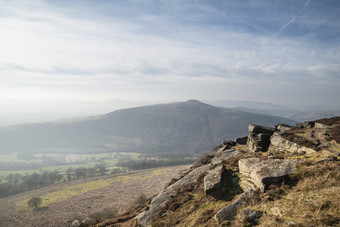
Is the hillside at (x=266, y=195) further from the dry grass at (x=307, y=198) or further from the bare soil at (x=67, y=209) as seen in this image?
the bare soil at (x=67, y=209)

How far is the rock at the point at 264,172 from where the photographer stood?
1248 cm

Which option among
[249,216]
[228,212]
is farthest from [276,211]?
[228,212]

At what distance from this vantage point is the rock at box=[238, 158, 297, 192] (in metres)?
12.5

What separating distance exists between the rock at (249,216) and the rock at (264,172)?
2.51 meters

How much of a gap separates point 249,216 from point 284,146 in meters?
14.3

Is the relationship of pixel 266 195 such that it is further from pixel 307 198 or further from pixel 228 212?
pixel 228 212

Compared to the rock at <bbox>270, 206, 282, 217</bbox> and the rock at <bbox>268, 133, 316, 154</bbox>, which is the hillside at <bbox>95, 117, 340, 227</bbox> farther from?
the rock at <bbox>268, 133, 316, 154</bbox>

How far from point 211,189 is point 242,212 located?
179 inches

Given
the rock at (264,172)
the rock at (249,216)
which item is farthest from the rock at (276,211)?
the rock at (264,172)

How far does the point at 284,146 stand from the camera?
67.3 feet

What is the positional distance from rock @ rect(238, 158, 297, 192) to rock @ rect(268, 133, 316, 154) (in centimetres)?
566

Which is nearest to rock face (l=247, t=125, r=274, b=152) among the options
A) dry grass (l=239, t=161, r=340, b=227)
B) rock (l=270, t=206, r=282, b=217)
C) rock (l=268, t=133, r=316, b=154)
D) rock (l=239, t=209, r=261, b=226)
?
rock (l=268, t=133, r=316, b=154)

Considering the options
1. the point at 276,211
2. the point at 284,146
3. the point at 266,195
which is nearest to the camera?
the point at 276,211

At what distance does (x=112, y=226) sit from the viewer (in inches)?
693
